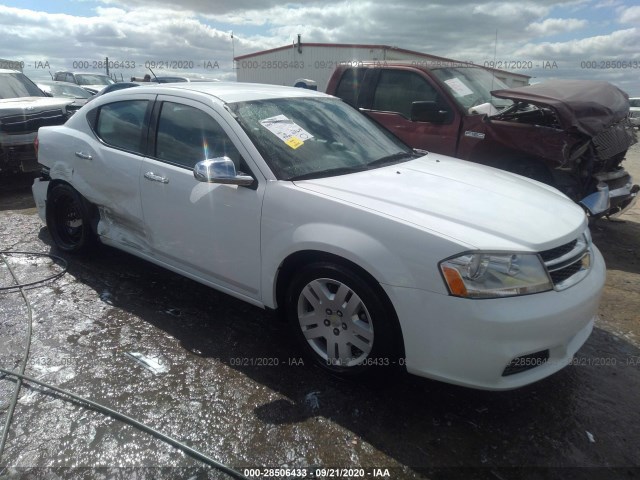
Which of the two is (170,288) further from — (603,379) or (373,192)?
(603,379)

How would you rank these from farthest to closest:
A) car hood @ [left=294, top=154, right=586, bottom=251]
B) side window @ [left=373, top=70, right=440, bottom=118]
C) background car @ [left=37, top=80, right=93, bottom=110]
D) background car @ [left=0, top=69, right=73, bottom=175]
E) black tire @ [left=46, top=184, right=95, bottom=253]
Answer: background car @ [left=37, top=80, right=93, bottom=110], background car @ [left=0, top=69, right=73, bottom=175], side window @ [left=373, top=70, right=440, bottom=118], black tire @ [left=46, top=184, right=95, bottom=253], car hood @ [left=294, top=154, right=586, bottom=251]

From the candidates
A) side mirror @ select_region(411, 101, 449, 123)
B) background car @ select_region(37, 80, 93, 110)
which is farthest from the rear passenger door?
background car @ select_region(37, 80, 93, 110)

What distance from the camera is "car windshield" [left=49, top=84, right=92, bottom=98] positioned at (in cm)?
1358

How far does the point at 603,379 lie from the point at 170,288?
318cm

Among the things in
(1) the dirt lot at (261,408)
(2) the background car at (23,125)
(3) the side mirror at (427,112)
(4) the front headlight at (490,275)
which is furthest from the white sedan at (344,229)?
(2) the background car at (23,125)

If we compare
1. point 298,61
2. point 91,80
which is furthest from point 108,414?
point 298,61

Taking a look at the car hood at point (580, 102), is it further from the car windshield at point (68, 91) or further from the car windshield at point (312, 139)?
the car windshield at point (68, 91)

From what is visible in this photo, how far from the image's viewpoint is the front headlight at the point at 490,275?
2.22 meters

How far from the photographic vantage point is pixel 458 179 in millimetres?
3082

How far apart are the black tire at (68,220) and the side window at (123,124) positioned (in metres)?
0.64

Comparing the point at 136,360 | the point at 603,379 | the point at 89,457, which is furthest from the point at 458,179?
the point at 89,457

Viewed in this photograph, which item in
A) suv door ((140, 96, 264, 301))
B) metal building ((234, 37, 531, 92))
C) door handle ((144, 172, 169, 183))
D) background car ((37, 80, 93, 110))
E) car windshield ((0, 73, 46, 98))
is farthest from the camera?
metal building ((234, 37, 531, 92))

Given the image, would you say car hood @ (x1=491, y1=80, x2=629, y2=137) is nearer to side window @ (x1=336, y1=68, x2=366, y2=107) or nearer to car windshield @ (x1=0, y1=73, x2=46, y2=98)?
side window @ (x1=336, y1=68, x2=366, y2=107)

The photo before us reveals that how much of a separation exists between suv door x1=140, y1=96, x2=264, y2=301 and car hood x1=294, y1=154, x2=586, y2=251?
464mm
